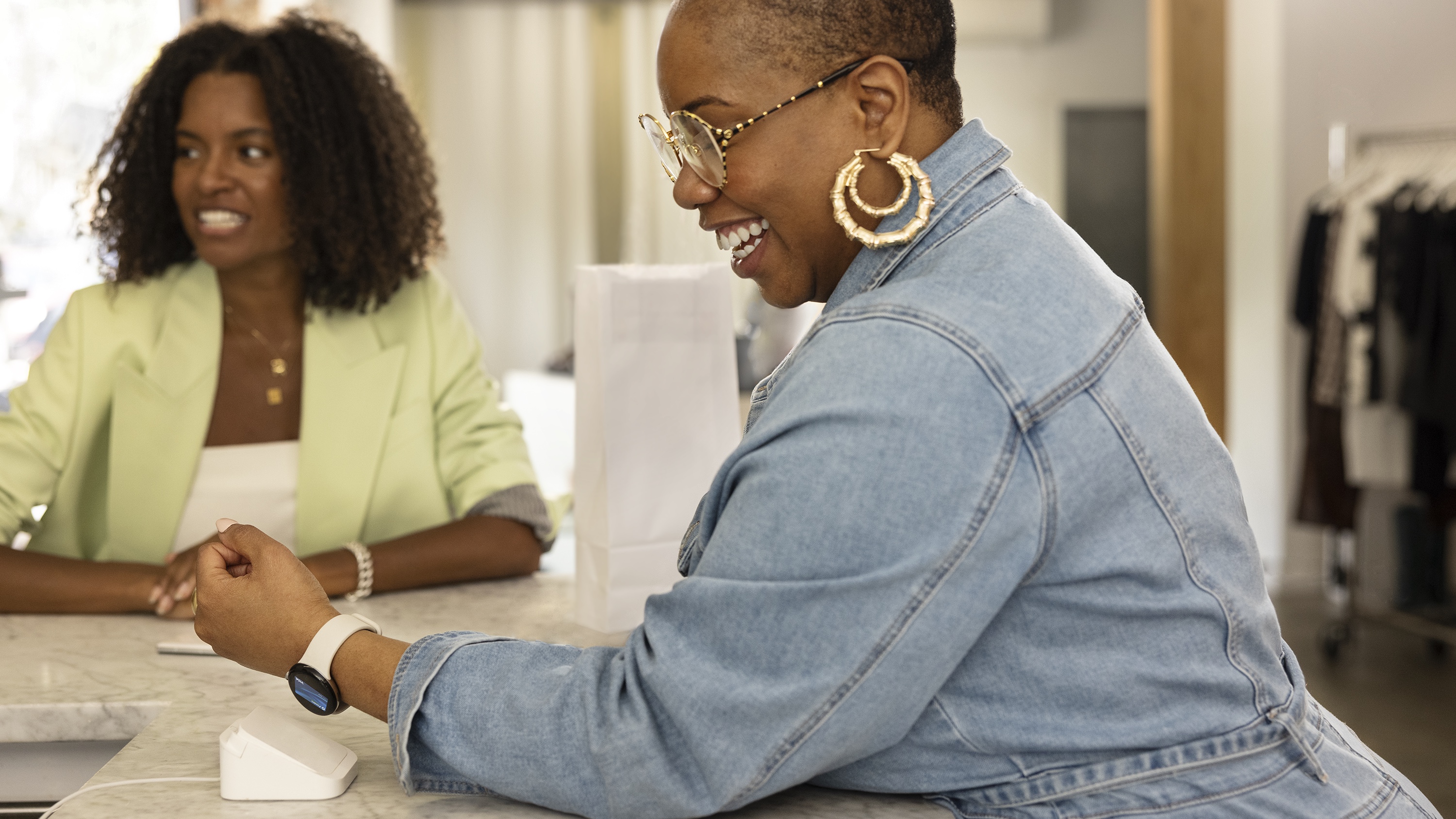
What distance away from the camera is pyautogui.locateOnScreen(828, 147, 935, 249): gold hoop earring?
0.90 metres

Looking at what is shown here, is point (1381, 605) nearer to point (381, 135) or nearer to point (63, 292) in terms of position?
point (381, 135)

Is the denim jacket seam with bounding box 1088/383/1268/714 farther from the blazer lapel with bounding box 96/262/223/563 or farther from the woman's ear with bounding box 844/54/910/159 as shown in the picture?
the blazer lapel with bounding box 96/262/223/563

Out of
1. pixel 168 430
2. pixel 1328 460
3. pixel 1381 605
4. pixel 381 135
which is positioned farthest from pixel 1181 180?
pixel 168 430

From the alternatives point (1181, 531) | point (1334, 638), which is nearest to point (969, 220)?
point (1181, 531)

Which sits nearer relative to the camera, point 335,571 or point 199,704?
point 199,704

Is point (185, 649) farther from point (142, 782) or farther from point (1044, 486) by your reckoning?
point (1044, 486)

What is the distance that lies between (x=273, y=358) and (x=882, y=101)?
123 centimetres

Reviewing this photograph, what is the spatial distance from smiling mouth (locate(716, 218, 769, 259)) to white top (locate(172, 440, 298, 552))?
0.99 meters

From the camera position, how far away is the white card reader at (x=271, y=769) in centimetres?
90

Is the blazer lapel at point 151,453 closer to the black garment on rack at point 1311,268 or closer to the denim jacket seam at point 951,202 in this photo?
the denim jacket seam at point 951,202

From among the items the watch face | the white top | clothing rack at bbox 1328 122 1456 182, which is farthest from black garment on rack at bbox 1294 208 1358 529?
the watch face

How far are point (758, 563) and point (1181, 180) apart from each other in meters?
4.67

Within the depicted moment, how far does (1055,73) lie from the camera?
17.6ft

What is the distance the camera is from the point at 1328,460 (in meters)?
4.43
